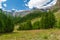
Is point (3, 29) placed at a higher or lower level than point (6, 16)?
lower

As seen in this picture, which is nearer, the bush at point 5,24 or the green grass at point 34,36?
the green grass at point 34,36

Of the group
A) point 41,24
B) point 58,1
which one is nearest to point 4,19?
point 41,24

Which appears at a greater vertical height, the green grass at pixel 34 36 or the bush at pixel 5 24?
the bush at pixel 5 24

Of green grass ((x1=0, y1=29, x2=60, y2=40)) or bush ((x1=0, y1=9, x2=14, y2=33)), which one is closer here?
green grass ((x1=0, y1=29, x2=60, y2=40))

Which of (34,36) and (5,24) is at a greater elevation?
(5,24)

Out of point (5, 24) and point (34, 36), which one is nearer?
point (34, 36)

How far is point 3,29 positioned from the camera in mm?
26406

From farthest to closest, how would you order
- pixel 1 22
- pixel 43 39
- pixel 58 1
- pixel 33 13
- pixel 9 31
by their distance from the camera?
1. pixel 58 1
2. pixel 33 13
3. pixel 9 31
4. pixel 1 22
5. pixel 43 39

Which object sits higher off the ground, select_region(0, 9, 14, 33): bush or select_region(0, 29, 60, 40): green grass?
select_region(0, 9, 14, 33): bush

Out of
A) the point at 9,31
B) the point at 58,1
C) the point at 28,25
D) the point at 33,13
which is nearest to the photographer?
the point at 9,31

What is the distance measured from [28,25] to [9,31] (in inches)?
365

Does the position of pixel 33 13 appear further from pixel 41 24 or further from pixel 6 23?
pixel 6 23

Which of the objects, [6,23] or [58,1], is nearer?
[6,23]

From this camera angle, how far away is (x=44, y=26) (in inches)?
1453
